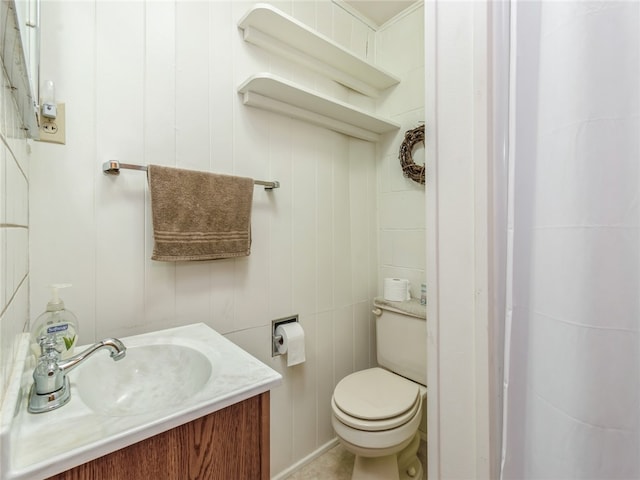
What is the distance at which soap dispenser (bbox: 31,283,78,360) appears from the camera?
0.81m

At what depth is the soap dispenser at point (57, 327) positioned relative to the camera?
814mm

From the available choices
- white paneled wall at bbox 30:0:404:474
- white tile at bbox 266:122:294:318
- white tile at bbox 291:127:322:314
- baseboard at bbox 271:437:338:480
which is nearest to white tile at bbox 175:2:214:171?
white paneled wall at bbox 30:0:404:474

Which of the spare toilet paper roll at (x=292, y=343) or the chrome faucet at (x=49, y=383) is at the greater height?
the chrome faucet at (x=49, y=383)

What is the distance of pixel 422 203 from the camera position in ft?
5.66

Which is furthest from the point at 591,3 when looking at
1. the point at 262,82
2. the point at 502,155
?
the point at 262,82

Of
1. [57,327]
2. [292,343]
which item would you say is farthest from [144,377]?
[292,343]

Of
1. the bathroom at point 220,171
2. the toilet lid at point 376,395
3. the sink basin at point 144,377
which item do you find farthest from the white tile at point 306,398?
the sink basin at point 144,377

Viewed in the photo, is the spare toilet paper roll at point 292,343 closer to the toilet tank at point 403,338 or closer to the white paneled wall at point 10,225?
the toilet tank at point 403,338

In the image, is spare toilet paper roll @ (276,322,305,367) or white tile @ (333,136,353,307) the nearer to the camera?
spare toilet paper roll @ (276,322,305,367)

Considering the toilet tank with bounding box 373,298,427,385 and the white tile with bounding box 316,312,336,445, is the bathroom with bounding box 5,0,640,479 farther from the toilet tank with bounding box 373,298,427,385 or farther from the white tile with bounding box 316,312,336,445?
the toilet tank with bounding box 373,298,427,385

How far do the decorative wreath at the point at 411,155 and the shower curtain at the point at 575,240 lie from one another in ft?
3.99

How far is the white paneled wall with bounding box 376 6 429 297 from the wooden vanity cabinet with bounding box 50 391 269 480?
1.24 m

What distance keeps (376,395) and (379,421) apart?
0.17 meters

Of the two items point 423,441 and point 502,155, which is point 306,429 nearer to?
point 423,441
